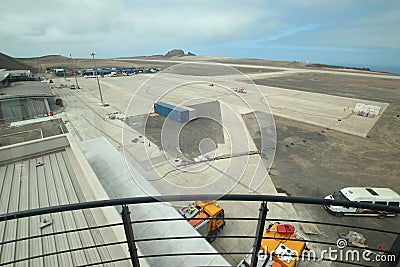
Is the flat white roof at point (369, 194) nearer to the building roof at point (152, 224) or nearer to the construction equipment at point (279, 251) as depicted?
the construction equipment at point (279, 251)

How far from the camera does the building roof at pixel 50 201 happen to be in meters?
3.99

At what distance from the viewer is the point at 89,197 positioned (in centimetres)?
566

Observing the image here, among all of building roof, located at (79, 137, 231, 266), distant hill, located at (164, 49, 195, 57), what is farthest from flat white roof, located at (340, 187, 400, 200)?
distant hill, located at (164, 49, 195, 57)

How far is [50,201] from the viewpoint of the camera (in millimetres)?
5500

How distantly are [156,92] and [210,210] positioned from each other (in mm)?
30410

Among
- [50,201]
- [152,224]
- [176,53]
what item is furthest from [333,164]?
[176,53]

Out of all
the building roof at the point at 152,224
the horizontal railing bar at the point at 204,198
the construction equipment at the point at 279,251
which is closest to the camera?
the horizontal railing bar at the point at 204,198

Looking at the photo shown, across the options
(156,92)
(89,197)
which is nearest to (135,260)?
(89,197)

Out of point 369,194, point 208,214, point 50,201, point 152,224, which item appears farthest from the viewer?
point 369,194


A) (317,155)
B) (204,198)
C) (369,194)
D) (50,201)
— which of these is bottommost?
(317,155)

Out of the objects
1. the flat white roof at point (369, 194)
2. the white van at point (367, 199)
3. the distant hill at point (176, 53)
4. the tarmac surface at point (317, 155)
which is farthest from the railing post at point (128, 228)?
the distant hill at point (176, 53)

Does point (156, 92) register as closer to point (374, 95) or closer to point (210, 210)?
point (210, 210)

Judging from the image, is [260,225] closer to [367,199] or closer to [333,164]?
[367,199]

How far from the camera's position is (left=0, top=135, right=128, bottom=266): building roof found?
3986 millimetres
